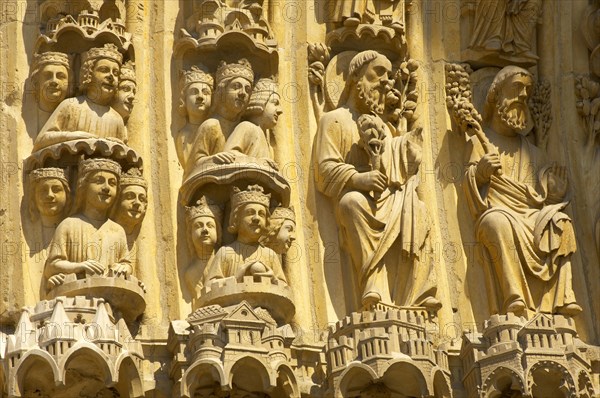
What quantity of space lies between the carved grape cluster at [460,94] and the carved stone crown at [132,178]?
8.34 feet

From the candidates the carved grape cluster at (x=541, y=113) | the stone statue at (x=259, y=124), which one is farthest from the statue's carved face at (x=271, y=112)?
the carved grape cluster at (x=541, y=113)

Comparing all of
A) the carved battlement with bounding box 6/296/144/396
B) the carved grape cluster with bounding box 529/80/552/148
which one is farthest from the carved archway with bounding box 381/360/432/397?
the carved grape cluster with bounding box 529/80/552/148

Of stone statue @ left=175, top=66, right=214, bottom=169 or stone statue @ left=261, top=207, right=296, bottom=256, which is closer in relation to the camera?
stone statue @ left=261, top=207, right=296, bottom=256

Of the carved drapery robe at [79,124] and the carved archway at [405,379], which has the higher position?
the carved drapery robe at [79,124]

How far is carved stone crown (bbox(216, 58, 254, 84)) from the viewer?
16953mm

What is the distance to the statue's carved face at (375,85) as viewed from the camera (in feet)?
56.6

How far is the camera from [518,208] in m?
17.1

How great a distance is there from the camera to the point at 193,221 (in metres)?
16.5

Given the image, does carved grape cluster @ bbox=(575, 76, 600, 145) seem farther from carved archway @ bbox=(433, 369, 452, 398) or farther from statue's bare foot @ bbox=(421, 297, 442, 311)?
carved archway @ bbox=(433, 369, 452, 398)

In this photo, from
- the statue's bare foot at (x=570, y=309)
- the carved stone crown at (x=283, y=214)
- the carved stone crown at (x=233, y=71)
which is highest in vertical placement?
the carved stone crown at (x=233, y=71)

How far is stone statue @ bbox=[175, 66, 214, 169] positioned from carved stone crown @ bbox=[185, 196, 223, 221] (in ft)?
1.28

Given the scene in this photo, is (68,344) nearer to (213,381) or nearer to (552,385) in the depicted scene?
(213,381)

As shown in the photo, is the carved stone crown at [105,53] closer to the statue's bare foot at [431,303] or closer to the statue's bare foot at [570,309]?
the statue's bare foot at [431,303]

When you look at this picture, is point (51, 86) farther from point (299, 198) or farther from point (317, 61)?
point (317, 61)
